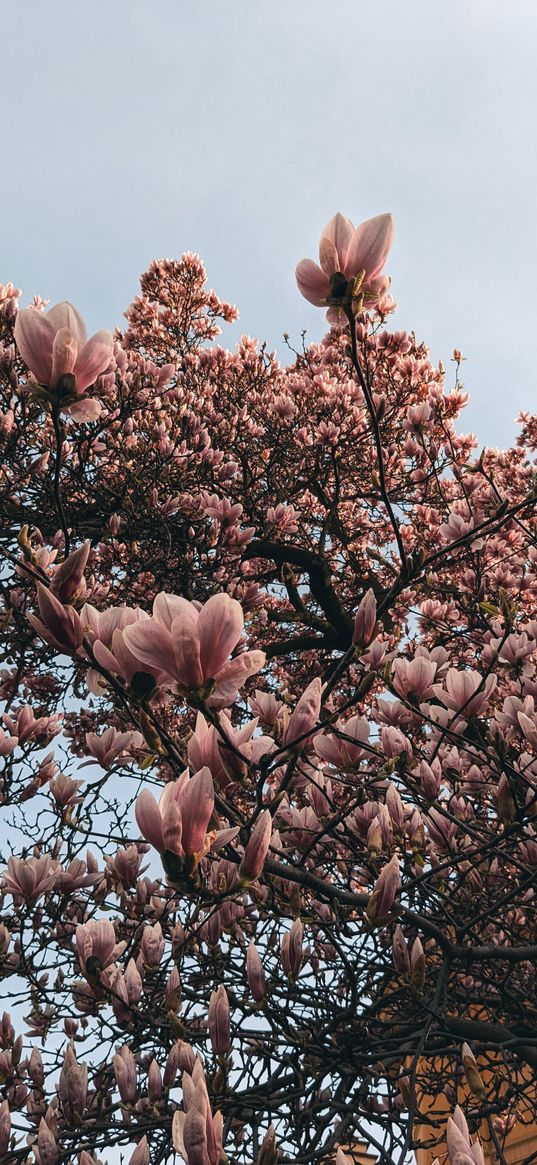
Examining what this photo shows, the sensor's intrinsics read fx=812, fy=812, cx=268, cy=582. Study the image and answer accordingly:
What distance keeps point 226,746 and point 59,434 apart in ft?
2.41

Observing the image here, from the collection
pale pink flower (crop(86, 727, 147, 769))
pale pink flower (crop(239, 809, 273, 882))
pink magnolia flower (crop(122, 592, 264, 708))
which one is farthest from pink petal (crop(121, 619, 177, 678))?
pale pink flower (crop(86, 727, 147, 769))

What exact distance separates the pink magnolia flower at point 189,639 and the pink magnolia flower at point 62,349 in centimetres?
56

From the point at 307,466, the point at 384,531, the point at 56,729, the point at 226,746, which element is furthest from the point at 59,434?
the point at 384,531

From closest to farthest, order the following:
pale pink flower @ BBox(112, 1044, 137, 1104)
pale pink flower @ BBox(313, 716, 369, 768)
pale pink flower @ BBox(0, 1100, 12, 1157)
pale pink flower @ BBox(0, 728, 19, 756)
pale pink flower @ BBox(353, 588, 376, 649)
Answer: pale pink flower @ BBox(353, 588, 376, 649) < pale pink flower @ BBox(112, 1044, 137, 1104) < pale pink flower @ BBox(0, 1100, 12, 1157) < pale pink flower @ BBox(313, 716, 369, 768) < pale pink flower @ BBox(0, 728, 19, 756)

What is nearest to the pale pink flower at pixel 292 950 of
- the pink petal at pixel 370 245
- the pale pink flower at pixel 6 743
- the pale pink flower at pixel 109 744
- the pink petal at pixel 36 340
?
the pale pink flower at pixel 109 744

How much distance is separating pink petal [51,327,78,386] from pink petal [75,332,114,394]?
0.02 m

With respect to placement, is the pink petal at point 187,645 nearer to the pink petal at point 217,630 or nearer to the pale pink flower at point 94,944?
the pink petal at point 217,630

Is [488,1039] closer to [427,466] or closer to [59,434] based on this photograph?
[59,434]

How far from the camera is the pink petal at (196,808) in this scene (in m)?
1.32

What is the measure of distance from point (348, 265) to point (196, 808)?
49.6 inches

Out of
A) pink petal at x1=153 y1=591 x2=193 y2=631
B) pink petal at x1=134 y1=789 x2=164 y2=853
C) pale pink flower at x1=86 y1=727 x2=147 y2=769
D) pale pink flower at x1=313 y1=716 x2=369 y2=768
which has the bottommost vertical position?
pink petal at x1=134 y1=789 x2=164 y2=853

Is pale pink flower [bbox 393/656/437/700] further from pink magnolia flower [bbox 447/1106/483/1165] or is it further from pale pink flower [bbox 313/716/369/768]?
pink magnolia flower [bbox 447/1106/483/1165]

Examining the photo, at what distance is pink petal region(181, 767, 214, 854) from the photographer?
132 centimetres

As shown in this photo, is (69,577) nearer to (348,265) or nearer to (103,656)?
(103,656)
